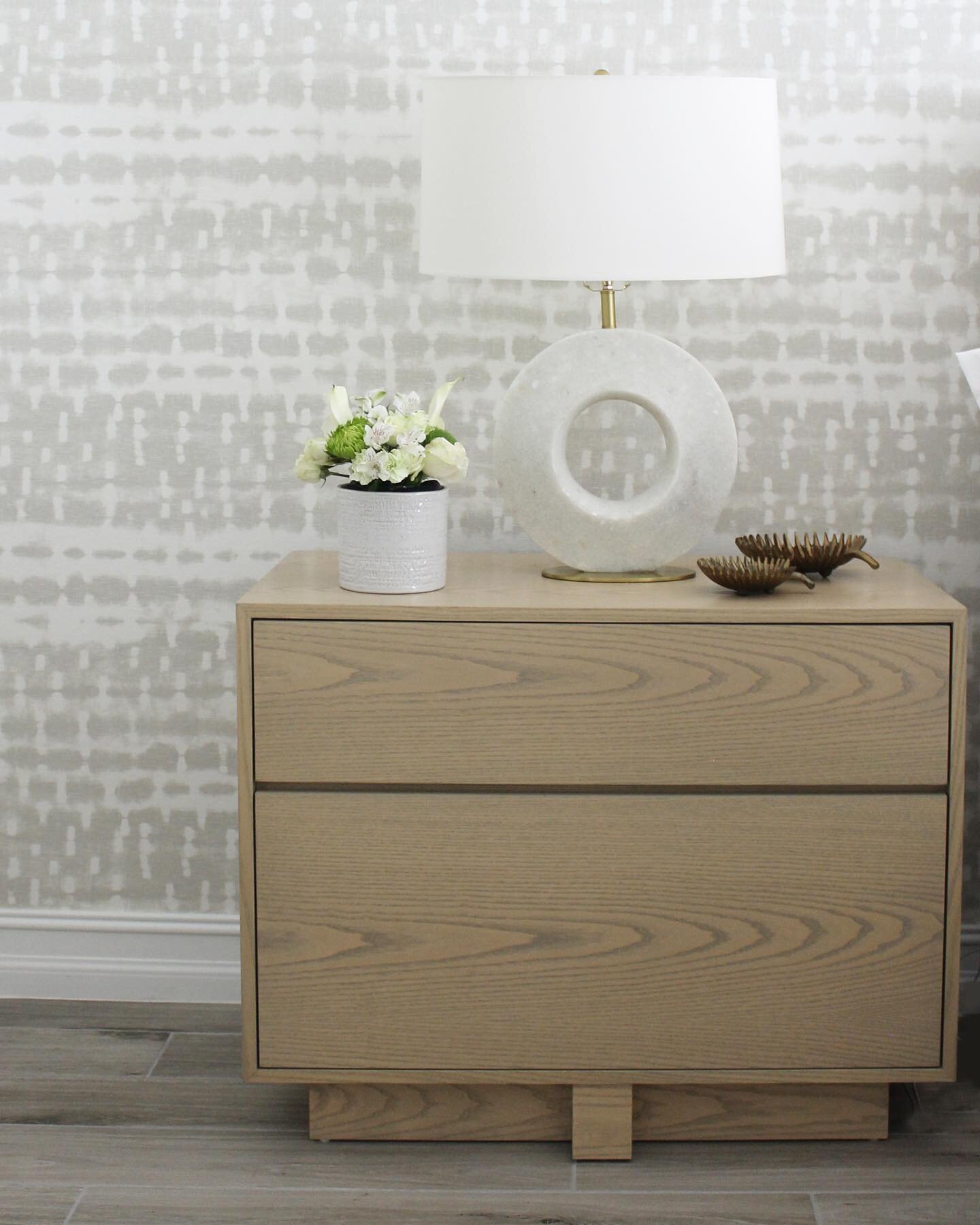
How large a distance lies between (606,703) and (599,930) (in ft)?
0.90

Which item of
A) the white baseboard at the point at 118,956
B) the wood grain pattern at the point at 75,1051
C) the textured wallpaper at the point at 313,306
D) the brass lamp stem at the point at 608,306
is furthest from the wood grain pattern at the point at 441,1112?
the brass lamp stem at the point at 608,306

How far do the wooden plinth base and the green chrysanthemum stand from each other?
776mm

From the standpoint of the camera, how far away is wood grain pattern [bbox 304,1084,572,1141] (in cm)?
170

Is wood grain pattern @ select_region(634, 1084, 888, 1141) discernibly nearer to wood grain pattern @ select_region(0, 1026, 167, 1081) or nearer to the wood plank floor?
the wood plank floor

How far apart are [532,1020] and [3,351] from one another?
1.21 m

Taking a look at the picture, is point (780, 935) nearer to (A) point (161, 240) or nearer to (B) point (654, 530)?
(B) point (654, 530)

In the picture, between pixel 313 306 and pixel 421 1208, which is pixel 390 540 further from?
pixel 421 1208

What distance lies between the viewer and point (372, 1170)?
1647 mm

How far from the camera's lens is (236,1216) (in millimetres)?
1551

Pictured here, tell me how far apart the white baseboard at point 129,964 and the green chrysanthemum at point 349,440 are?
2.73 feet

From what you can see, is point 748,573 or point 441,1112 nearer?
point 748,573

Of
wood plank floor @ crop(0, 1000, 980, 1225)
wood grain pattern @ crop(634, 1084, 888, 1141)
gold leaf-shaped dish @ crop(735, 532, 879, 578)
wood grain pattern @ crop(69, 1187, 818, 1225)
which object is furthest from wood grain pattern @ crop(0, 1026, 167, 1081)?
gold leaf-shaped dish @ crop(735, 532, 879, 578)

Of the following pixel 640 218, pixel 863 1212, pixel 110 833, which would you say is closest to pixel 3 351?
pixel 110 833

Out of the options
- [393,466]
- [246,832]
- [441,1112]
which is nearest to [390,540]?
[393,466]
